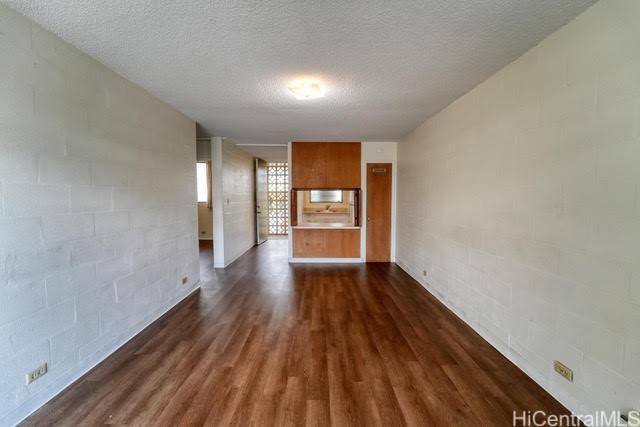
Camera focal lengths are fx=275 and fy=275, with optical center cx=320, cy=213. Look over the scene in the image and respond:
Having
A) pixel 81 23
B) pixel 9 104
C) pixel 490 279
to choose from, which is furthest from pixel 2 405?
pixel 490 279

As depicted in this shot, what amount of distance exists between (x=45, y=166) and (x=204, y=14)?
1.47m

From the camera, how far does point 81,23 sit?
A: 1.80 m

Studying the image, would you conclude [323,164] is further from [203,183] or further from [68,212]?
[203,183]

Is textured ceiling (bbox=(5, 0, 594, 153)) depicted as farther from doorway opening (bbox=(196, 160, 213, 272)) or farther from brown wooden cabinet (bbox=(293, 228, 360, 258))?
doorway opening (bbox=(196, 160, 213, 272))

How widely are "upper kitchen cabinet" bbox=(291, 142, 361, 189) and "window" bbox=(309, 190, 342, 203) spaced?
1.34 meters

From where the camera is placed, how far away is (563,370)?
1822mm

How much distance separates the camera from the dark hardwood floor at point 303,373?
1754mm

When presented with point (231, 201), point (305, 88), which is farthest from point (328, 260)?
point (305, 88)

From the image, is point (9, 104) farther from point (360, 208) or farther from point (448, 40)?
point (360, 208)

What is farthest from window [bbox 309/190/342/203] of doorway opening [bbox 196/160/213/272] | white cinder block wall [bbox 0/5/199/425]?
white cinder block wall [bbox 0/5/199/425]

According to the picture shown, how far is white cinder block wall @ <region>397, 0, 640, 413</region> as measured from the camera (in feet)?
4.81

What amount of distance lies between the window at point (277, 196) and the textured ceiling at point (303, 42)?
6226 millimetres

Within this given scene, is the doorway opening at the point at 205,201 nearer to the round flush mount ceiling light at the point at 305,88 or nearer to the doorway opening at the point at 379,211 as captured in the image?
the doorway opening at the point at 379,211

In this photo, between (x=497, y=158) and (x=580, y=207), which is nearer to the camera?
(x=580, y=207)
